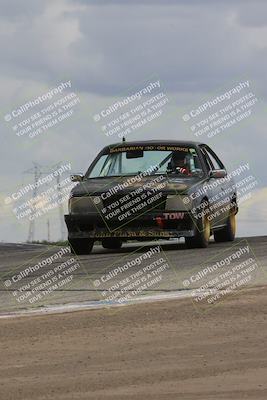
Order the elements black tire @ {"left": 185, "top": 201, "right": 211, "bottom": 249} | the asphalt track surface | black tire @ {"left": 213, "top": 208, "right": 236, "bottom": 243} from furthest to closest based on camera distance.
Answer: black tire @ {"left": 213, "top": 208, "right": 236, "bottom": 243}, black tire @ {"left": 185, "top": 201, "right": 211, "bottom": 249}, the asphalt track surface

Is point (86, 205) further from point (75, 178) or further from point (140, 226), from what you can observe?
point (140, 226)

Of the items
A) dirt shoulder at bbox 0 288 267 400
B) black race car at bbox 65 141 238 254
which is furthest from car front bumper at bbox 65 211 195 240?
dirt shoulder at bbox 0 288 267 400

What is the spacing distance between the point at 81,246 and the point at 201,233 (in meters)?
1.84

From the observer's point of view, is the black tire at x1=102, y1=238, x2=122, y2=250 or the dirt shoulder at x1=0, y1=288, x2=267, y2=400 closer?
the dirt shoulder at x1=0, y1=288, x2=267, y2=400

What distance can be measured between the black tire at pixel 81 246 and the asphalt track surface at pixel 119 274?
0.15 m

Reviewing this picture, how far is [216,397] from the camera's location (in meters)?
9.19

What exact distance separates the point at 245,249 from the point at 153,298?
6.59 metres

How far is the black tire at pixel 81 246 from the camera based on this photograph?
20.0m

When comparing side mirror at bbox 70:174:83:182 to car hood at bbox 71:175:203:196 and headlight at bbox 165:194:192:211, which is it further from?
headlight at bbox 165:194:192:211

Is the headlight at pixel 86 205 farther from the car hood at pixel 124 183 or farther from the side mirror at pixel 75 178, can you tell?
the side mirror at pixel 75 178

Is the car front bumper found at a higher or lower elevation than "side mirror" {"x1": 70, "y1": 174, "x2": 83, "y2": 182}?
lower
